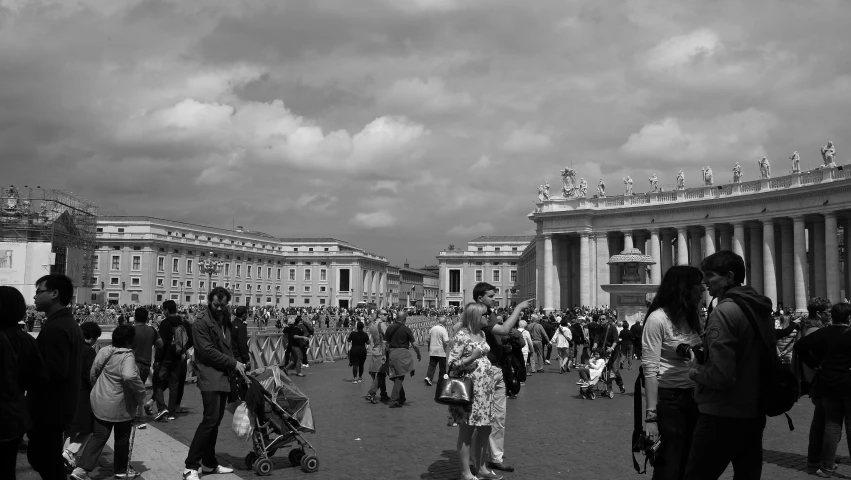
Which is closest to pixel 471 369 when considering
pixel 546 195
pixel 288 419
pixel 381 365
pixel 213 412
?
pixel 288 419

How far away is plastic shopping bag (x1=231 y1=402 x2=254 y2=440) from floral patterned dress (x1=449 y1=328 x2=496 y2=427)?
92.7 inches

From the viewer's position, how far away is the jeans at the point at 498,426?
7.51 meters

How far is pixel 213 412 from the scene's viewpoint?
7281 millimetres

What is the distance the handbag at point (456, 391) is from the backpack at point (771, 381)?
312cm

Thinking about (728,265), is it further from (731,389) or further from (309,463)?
(309,463)

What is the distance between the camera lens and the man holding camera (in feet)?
14.4

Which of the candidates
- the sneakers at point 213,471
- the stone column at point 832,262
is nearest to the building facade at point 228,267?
the stone column at point 832,262

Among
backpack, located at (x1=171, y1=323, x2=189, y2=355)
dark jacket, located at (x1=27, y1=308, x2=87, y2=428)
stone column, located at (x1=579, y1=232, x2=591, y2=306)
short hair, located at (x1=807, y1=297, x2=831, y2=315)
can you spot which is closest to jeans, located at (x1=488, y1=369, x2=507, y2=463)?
dark jacket, located at (x1=27, y1=308, x2=87, y2=428)

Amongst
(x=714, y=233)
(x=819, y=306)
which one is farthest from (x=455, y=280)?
(x=819, y=306)

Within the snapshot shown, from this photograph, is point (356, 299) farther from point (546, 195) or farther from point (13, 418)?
point (13, 418)

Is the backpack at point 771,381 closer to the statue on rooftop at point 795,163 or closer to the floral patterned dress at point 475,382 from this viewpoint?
the floral patterned dress at point 475,382

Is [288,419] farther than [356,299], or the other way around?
[356,299]

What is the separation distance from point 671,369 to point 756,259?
2137 inches

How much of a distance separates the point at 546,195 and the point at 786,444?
5584 cm
